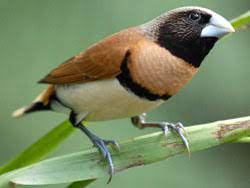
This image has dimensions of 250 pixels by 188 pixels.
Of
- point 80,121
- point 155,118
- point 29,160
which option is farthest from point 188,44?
point 155,118

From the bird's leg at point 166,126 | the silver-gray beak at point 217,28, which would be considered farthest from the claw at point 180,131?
the silver-gray beak at point 217,28

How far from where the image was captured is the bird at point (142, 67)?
9.55ft

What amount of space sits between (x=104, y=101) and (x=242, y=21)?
57cm

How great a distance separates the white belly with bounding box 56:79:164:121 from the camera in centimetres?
292

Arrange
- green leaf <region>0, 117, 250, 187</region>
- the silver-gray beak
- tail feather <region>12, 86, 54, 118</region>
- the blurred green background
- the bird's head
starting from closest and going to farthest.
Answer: green leaf <region>0, 117, 250, 187</region>
the silver-gray beak
the bird's head
tail feather <region>12, 86, 54, 118</region>
the blurred green background

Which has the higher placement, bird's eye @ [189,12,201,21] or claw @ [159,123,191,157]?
bird's eye @ [189,12,201,21]

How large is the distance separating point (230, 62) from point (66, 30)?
2.82 feet

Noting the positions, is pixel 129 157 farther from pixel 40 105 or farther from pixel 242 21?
pixel 40 105

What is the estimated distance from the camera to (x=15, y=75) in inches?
159

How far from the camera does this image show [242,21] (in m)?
2.72

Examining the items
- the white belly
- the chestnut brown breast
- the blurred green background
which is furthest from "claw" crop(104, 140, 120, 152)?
the blurred green background

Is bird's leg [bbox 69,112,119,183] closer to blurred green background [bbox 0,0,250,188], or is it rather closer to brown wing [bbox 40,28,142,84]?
brown wing [bbox 40,28,142,84]

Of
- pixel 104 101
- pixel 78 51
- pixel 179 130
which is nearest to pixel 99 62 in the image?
pixel 104 101

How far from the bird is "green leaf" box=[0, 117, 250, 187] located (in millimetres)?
167
